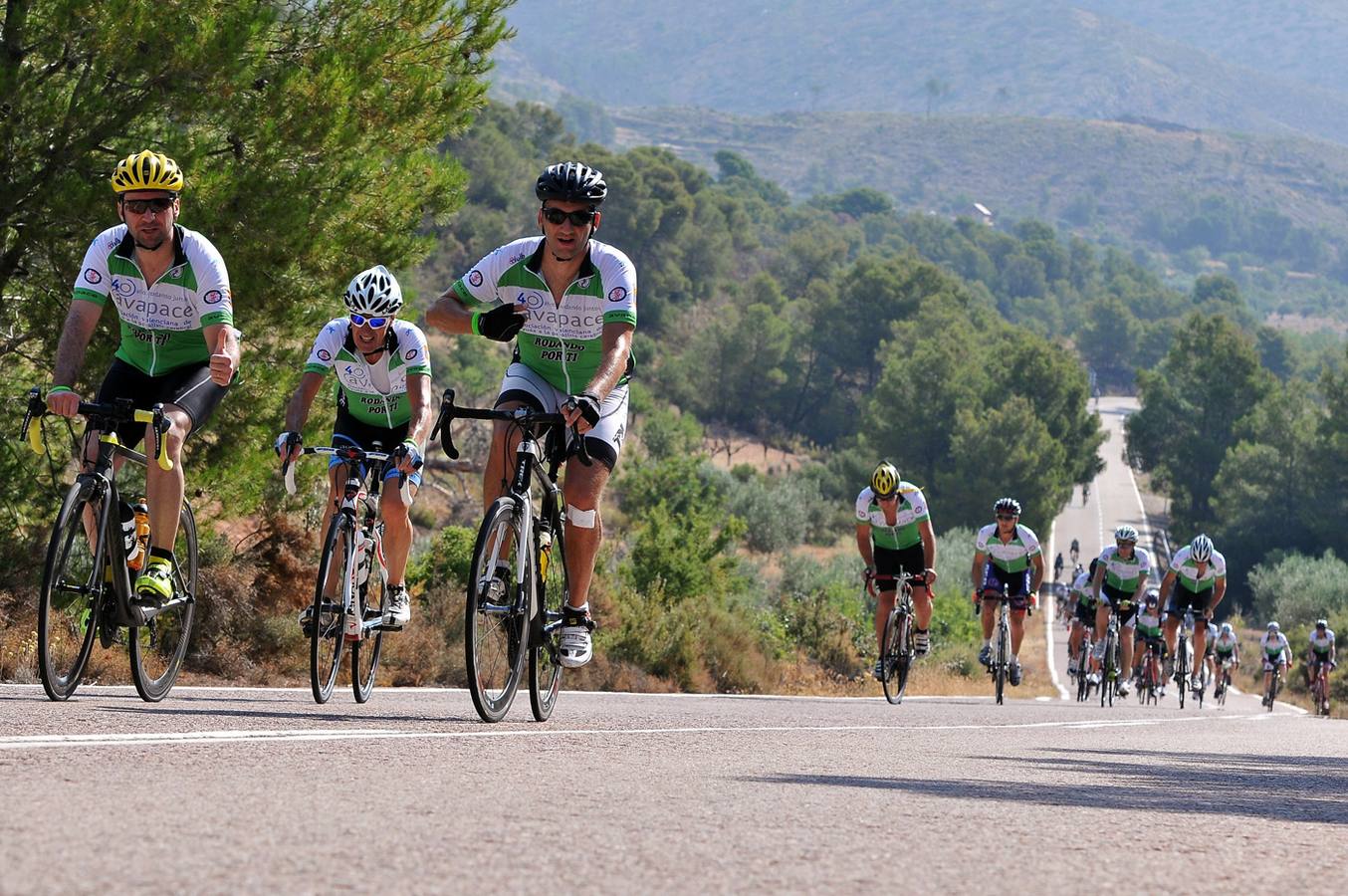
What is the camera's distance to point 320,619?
9469 mm

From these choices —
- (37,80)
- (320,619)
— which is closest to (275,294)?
(37,80)

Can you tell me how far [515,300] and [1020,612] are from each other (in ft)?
39.1

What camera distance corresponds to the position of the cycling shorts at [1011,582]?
1899cm

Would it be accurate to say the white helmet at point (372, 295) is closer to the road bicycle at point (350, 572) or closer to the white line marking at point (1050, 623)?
the road bicycle at point (350, 572)

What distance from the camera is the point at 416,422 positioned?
9.71 metres

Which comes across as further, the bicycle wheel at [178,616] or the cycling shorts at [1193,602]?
the cycling shorts at [1193,602]

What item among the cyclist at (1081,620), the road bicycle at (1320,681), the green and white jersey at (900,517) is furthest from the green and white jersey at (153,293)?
the road bicycle at (1320,681)

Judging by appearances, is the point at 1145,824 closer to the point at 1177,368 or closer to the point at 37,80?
the point at 37,80

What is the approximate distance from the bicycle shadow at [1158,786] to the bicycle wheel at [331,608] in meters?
3.24

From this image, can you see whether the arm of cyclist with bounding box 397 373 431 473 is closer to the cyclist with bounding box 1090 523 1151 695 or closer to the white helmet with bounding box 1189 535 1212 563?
the cyclist with bounding box 1090 523 1151 695

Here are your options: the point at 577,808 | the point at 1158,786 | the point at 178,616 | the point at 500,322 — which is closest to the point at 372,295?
the point at 178,616

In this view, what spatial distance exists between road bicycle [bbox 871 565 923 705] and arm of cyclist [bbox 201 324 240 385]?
923 cm

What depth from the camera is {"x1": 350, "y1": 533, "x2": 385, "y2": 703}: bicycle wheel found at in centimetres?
983

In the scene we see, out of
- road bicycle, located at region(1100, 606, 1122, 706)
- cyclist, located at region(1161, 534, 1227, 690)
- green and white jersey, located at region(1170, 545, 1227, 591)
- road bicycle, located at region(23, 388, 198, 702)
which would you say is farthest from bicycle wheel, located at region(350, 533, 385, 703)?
green and white jersey, located at region(1170, 545, 1227, 591)
